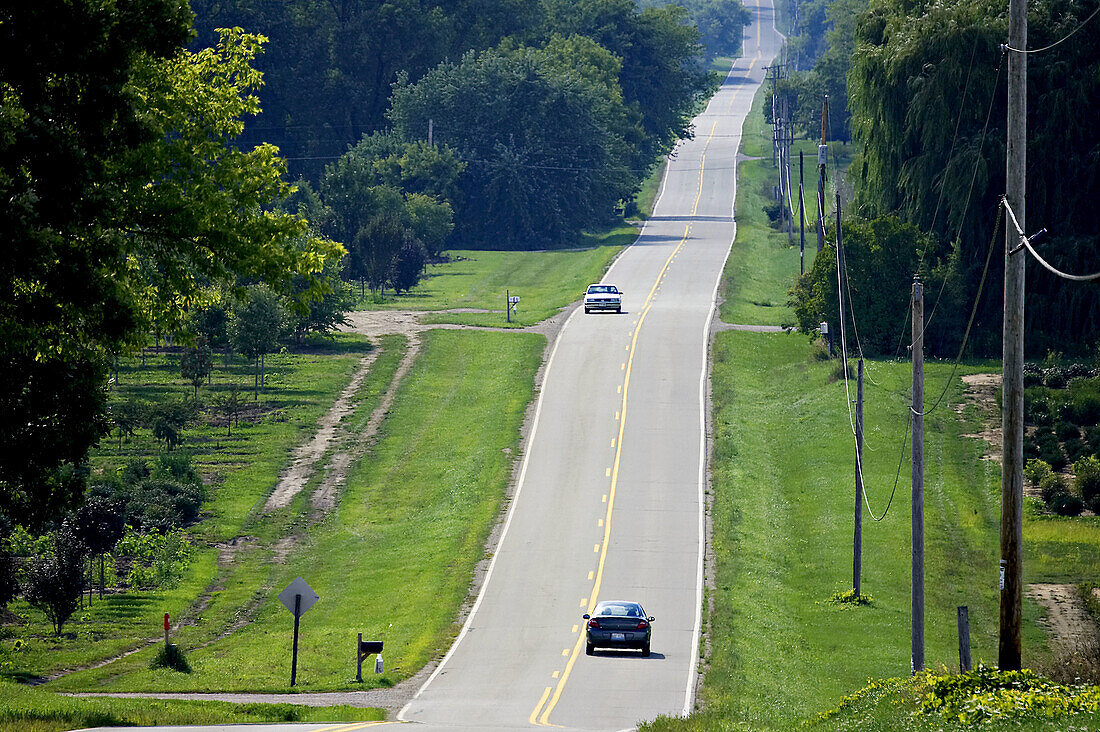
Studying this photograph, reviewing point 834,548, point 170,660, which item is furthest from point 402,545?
point 170,660

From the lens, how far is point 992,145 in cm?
6131

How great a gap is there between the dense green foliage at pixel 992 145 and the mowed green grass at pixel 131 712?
143 ft

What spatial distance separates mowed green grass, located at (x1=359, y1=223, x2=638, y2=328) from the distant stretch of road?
3682 mm

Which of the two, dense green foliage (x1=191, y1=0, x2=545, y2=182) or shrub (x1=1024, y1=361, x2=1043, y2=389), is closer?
shrub (x1=1024, y1=361, x2=1043, y2=389)

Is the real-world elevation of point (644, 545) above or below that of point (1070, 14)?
below

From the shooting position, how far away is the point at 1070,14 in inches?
2402

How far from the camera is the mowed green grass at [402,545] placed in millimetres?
32875

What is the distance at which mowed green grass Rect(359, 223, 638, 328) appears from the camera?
81.0m

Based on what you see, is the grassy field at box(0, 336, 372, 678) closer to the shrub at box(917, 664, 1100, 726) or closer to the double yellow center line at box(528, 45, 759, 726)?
the double yellow center line at box(528, 45, 759, 726)

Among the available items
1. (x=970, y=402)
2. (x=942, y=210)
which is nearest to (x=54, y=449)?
(x=970, y=402)

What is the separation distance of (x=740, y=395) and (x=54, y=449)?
145ft

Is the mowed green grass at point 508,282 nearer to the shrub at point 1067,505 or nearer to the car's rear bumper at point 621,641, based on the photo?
the shrub at point 1067,505

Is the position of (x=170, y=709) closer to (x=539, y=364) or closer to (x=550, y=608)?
(x=550, y=608)

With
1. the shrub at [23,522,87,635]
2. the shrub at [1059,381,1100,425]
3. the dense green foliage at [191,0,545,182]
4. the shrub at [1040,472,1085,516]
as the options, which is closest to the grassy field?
the shrub at [23,522,87,635]
